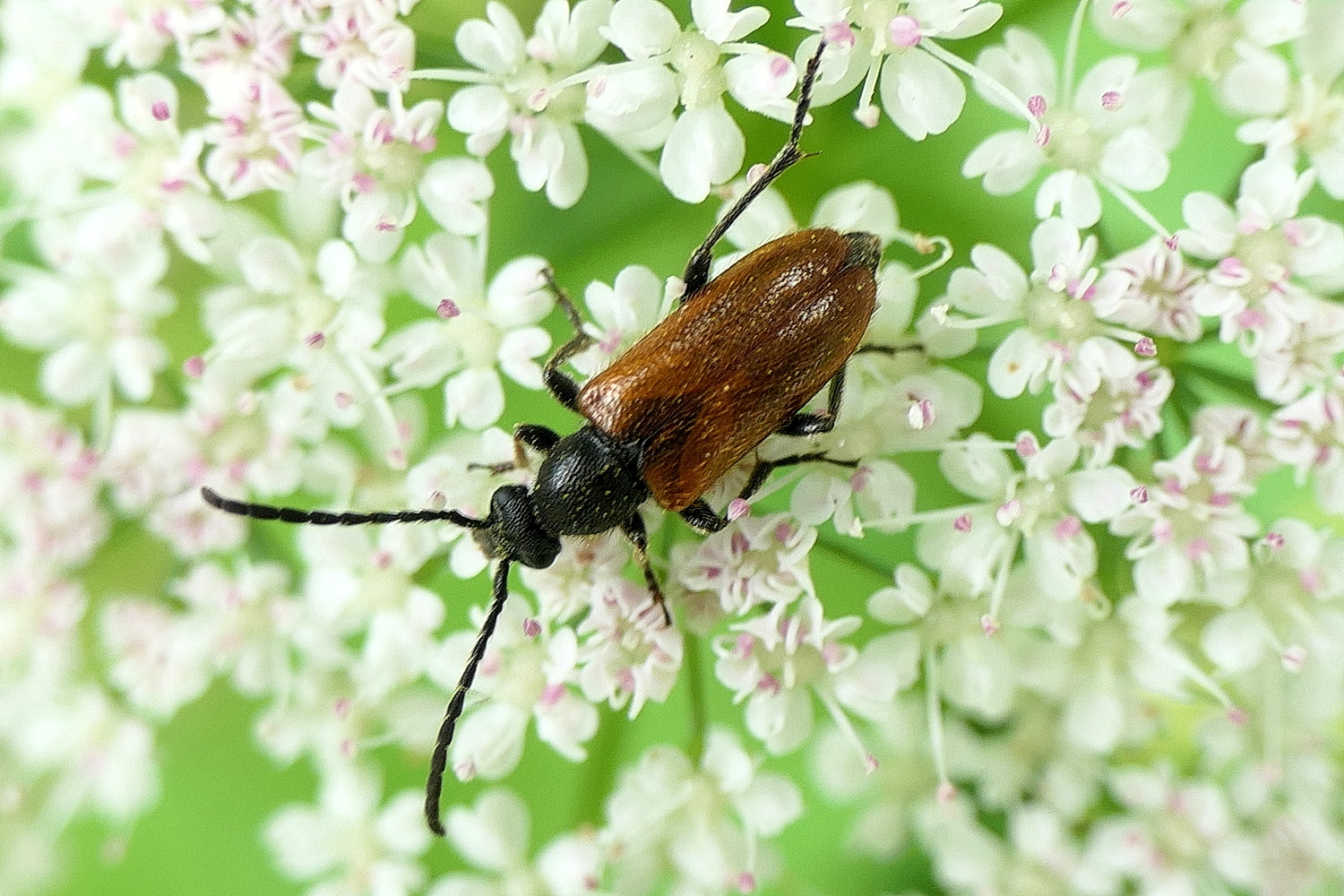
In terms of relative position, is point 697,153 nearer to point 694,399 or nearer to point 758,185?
point 758,185

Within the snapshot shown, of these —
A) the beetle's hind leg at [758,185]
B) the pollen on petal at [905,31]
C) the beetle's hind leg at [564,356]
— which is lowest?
Answer: the beetle's hind leg at [564,356]

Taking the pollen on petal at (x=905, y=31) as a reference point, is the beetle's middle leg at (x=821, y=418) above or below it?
below

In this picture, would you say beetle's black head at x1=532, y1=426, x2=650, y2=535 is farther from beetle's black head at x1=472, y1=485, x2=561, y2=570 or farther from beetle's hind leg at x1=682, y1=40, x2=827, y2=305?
beetle's hind leg at x1=682, y1=40, x2=827, y2=305

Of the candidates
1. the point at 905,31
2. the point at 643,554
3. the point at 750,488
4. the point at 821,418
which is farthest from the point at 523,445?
the point at 905,31

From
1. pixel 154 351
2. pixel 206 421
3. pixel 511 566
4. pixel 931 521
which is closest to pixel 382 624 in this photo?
pixel 511 566

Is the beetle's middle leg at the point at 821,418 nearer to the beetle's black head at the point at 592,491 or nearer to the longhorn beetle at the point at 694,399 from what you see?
the longhorn beetle at the point at 694,399

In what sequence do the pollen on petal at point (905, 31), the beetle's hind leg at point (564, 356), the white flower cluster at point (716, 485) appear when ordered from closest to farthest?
1. the pollen on petal at point (905, 31)
2. the white flower cluster at point (716, 485)
3. the beetle's hind leg at point (564, 356)

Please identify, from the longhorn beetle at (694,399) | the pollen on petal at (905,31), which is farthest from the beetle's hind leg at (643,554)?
the pollen on petal at (905,31)
